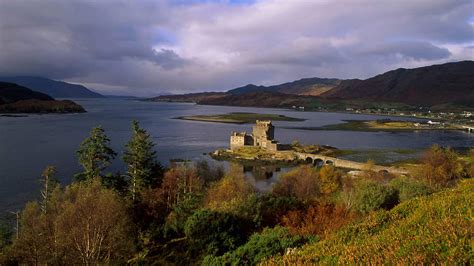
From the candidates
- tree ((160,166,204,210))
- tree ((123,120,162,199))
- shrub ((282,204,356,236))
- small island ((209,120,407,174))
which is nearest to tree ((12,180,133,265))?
shrub ((282,204,356,236))

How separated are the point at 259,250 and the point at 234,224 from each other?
676cm

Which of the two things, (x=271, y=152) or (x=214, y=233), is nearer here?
(x=214, y=233)

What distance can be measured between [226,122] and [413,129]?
63.7m

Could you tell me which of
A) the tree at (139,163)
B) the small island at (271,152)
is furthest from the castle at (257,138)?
the tree at (139,163)

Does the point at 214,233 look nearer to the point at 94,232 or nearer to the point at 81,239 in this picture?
the point at 94,232

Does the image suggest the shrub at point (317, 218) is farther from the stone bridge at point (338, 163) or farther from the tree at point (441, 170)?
the stone bridge at point (338, 163)

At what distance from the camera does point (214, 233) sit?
19.1 metres

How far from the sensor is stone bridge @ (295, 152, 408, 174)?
203 feet

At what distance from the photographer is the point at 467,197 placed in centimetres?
1162

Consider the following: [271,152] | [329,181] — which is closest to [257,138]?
[271,152]

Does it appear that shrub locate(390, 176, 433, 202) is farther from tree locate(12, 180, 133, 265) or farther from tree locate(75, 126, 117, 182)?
tree locate(75, 126, 117, 182)

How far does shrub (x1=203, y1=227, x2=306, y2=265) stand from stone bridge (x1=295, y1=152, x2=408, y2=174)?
50.8 metres

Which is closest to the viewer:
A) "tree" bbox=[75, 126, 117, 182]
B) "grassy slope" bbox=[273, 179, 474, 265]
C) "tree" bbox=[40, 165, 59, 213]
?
"grassy slope" bbox=[273, 179, 474, 265]

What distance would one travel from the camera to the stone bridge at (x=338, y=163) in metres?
61.8
